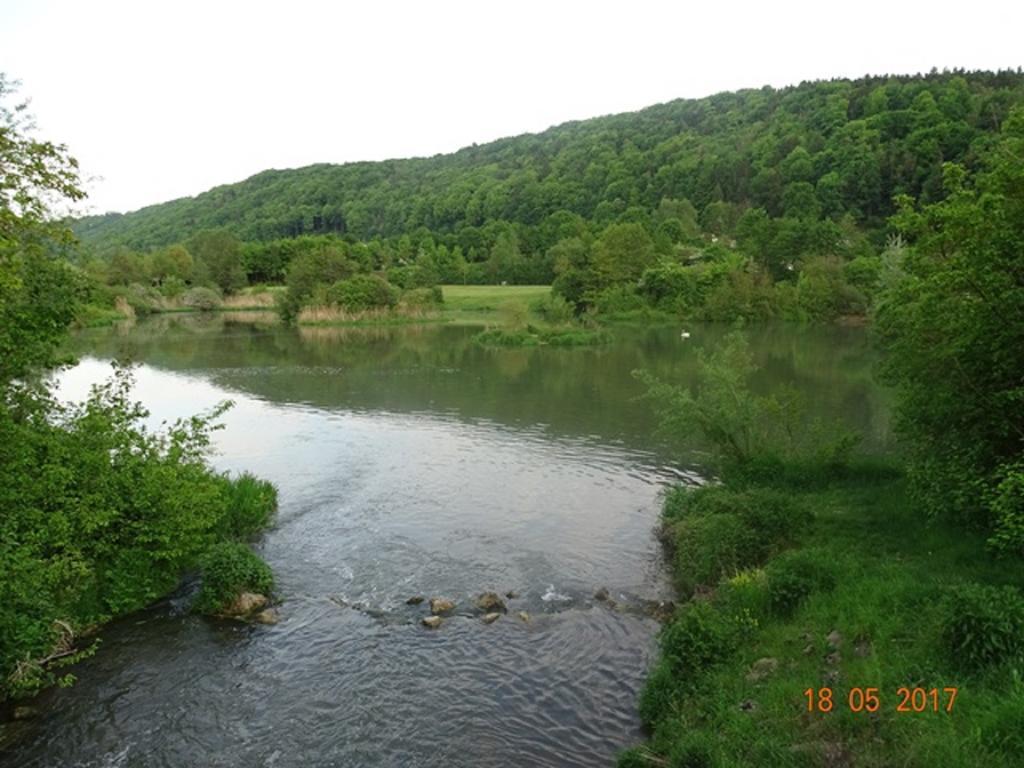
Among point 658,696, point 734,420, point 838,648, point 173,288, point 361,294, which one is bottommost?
point 658,696

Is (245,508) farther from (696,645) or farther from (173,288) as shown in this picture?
(173,288)

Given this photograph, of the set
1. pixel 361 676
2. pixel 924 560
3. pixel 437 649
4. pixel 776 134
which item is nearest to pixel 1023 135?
pixel 924 560

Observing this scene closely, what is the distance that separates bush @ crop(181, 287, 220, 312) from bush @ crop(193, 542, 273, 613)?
112 metres

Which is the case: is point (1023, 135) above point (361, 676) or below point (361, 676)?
above

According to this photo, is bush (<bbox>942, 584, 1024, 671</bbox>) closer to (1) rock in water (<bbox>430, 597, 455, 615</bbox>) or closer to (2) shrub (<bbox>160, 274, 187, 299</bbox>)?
(1) rock in water (<bbox>430, 597, 455, 615</bbox>)

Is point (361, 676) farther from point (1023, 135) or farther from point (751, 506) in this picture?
point (1023, 135)

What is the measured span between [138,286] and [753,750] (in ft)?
404

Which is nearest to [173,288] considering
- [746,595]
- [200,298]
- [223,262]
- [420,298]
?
[200,298]

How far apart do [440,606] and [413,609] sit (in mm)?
648

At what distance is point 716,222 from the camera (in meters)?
152

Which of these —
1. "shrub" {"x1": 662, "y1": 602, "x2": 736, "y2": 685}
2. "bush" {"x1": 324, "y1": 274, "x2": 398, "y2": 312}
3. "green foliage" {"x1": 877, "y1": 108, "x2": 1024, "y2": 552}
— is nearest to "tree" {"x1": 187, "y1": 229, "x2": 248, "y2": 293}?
"bush" {"x1": 324, "y1": 274, "x2": 398, "y2": 312}

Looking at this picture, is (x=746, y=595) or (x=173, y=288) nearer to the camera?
(x=746, y=595)

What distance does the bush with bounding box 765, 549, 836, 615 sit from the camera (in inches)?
495

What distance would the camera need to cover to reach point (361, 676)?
42.2 feet
